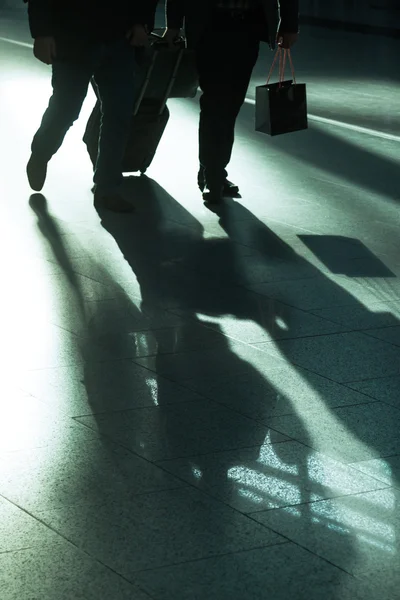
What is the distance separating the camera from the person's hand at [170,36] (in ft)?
24.0

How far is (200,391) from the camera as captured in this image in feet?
14.0

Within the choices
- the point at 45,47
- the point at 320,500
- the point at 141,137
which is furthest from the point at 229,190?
the point at 320,500

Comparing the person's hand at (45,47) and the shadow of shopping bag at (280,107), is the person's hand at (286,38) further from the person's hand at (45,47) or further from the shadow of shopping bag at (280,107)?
the person's hand at (45,47)

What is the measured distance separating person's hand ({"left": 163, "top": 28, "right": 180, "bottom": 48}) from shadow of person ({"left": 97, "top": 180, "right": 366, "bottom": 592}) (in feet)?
3.97

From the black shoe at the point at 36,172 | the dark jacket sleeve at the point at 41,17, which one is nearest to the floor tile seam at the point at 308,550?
the dark jacket sleeve at the point at 41,17

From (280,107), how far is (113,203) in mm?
1006

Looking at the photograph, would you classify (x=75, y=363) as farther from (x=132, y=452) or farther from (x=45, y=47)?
(x=45, y=47)

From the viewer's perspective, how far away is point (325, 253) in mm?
6176

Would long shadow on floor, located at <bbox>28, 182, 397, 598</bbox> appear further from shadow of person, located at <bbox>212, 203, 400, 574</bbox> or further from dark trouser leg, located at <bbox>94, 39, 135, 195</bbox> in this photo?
dark trouser leg, located at <bbox>94, 39, 135, 195</bbox>

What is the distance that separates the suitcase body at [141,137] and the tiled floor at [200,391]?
0.14 metres

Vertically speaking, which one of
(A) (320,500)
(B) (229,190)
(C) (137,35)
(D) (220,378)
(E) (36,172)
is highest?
(C) (137,35)

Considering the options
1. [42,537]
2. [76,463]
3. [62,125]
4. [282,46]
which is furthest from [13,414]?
[282,46]

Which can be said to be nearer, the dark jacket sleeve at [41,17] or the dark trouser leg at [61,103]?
the dark jacket sleeve at [41,17]

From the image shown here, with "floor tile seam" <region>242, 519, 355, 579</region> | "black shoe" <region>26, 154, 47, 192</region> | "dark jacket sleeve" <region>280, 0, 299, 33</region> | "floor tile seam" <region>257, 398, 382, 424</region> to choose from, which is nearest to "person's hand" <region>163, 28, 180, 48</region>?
"dark jacket sleeve" <region>280, 0, 299, 33</region>
